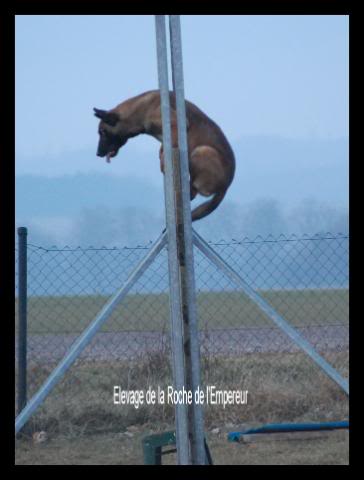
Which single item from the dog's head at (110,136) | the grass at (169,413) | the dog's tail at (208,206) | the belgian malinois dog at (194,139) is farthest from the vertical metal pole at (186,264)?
the dog's head at (110,136)

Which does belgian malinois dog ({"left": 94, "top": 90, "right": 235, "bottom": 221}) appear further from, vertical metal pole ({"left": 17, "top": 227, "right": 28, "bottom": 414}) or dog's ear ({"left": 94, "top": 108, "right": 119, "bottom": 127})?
vertical metal pole ({"left": 17, "top": 227, "right": 28, "bottom": 414})

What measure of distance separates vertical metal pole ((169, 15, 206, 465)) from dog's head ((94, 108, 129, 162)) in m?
1.28

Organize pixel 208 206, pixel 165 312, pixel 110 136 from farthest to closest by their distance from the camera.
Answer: pixel 165 312 < pixel 110 136 < pixel 208 206

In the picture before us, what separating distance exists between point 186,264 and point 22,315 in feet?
6.43

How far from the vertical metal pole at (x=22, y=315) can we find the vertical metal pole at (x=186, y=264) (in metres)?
1.87

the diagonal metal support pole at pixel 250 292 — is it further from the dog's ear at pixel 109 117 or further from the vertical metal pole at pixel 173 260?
the dog's ear at pixel 109 117

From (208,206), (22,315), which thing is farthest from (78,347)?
(22,315)

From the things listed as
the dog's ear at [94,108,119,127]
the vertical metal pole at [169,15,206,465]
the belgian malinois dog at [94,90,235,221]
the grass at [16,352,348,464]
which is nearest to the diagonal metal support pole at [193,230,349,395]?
the vertical metal pole at [169,15,206,465]

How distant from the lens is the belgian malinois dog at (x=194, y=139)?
5230 mm

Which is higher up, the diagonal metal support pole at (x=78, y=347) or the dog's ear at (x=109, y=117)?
the dog's ear at (x=109, y=117)

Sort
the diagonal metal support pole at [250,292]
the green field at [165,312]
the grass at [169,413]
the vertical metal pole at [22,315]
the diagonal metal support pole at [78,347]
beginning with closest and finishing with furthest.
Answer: the diagonal metal support pole at [78,347] < the diagonal metal support pole at [250,292] < the grass at [169,413] < the vertical metal pole at [22,315] < the green field at [165,312]

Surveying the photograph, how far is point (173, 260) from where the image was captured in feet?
13.3

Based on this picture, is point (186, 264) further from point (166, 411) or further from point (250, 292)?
point (166, 411)

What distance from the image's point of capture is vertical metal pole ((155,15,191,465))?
403 centimetres
